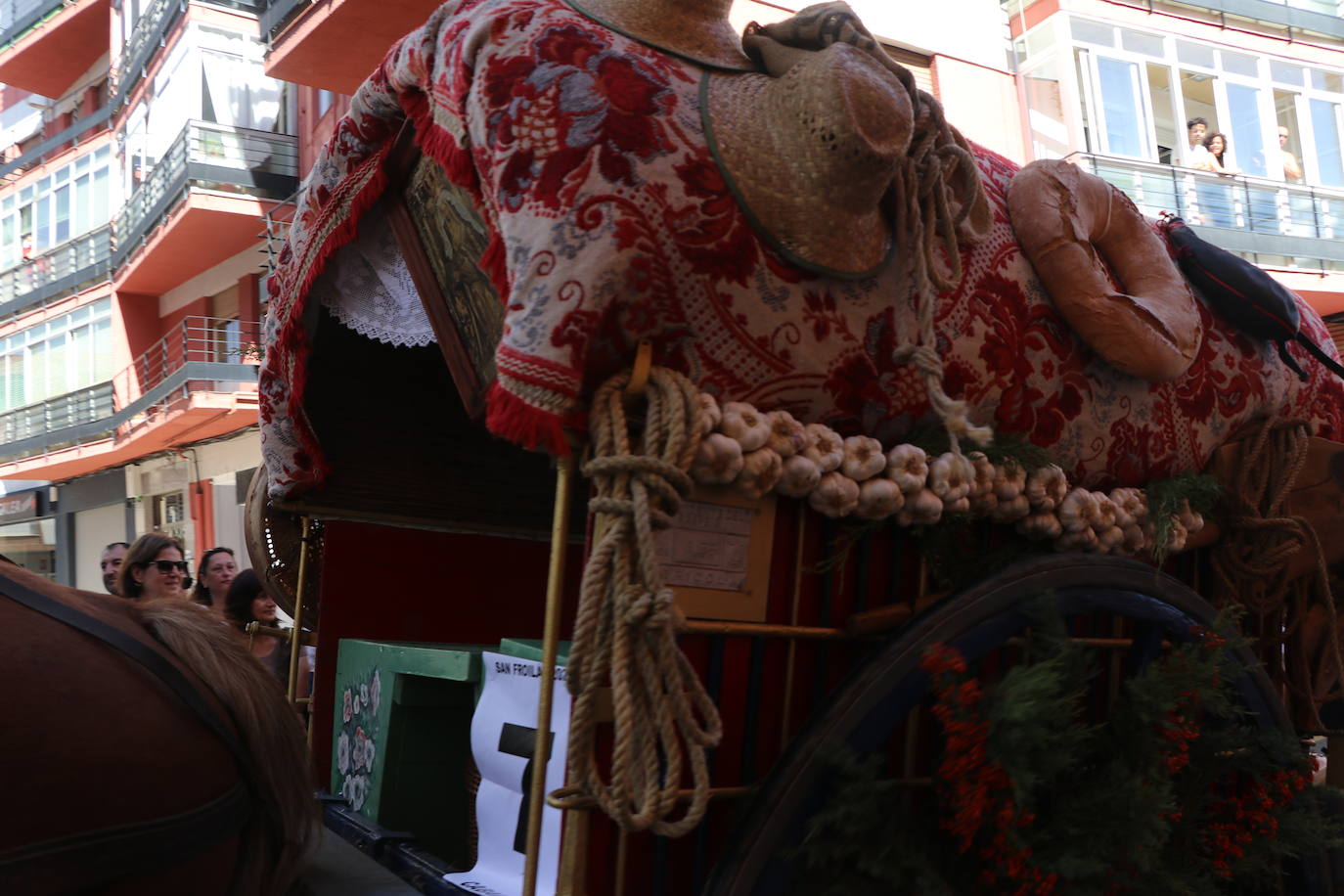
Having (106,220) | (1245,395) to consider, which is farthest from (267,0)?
(1245,395)

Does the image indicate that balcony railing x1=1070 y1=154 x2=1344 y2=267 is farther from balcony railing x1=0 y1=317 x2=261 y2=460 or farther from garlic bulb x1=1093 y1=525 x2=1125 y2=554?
garlic bulb x1=1093 y1=525 x2=1125 y2=554

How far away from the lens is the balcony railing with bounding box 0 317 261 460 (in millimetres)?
13984

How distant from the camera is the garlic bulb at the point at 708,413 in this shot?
166 centimetres

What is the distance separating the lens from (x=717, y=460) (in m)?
1.67

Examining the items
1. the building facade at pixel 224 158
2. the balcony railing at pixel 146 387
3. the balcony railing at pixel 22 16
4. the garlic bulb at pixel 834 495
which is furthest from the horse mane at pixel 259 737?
the balcony railing at pixel 22 16

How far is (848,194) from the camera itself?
1839 millimetres

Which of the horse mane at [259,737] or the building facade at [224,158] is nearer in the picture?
the horse mane at [259,737]

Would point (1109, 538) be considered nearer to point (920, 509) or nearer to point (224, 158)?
point (920, 509)

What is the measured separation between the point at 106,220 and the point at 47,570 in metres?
7.02

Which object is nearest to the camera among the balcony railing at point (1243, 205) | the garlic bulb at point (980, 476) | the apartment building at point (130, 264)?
the garlic bulb at point (980, 476)

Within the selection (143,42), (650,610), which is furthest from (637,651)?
(143,42)

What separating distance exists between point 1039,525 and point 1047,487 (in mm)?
72

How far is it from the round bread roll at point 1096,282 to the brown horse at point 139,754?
1.69 metres

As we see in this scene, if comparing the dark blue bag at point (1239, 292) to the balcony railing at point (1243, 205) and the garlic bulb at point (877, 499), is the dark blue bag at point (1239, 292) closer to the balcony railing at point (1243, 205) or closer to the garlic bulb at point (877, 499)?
the garlic bulb at point (877, 499)
